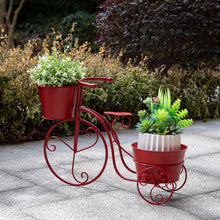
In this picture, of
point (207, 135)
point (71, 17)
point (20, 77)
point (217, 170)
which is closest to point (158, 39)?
point (207, 135)

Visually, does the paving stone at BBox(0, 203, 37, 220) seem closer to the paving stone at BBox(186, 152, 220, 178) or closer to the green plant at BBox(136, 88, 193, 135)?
the green plant at BBox(136, 88, 193, 135)

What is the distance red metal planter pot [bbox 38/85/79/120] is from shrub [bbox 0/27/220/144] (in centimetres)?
132

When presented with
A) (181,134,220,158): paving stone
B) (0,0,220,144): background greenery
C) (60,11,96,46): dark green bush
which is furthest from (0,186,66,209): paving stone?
(60,11,96,46): dark green bush

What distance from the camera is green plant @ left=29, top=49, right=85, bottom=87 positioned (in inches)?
165

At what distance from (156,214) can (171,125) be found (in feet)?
2.62

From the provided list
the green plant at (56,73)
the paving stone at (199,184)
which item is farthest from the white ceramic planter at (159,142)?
the green plant at (56,73)

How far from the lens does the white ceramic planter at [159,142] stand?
395 centimetres

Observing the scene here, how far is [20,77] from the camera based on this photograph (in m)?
6.55

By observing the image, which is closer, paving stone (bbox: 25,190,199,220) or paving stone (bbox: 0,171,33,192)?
paving stone (bbox: 25,190,199,220)

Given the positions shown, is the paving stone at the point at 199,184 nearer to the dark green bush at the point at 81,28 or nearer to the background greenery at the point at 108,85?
the background greenery at the point at 108,85

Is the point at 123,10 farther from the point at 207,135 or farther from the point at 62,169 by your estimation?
the point at 62,169

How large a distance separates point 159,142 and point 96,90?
3.31 metres

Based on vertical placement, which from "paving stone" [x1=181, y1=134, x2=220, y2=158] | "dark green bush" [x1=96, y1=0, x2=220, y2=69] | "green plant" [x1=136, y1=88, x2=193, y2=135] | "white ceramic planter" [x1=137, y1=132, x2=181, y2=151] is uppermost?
"dark green bush" [x1=96, y1=0, x2=220, y2=69]

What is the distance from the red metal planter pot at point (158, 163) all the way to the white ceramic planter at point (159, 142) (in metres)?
0.07
